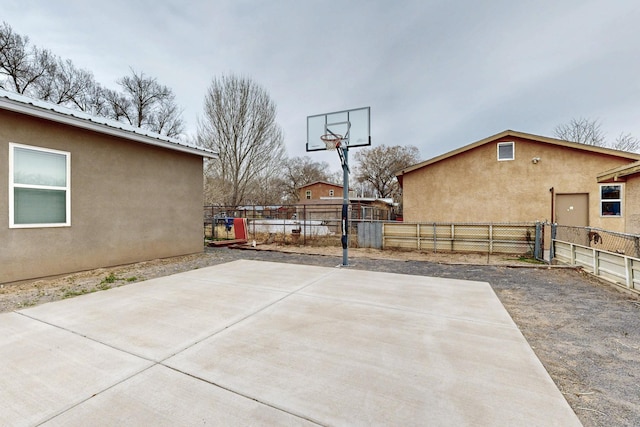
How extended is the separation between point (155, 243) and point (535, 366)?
7.92 meters

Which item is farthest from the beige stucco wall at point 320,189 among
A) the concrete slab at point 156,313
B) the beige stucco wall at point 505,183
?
the concrete slab at point 156,313

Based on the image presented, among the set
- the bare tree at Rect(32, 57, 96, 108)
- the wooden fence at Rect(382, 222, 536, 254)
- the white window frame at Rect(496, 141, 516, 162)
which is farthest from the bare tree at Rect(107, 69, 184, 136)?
the white window frame at Rect(496, 141, 516, 162)

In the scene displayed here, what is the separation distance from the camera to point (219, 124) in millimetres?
18578

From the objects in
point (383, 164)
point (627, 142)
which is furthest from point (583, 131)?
point (383, 164)

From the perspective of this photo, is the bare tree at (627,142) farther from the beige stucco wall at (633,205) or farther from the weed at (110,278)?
the weed at (110,278)

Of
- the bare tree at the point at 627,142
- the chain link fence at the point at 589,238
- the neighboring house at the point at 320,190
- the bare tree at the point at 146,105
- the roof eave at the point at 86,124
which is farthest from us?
the neighboring house at the point at 320,190

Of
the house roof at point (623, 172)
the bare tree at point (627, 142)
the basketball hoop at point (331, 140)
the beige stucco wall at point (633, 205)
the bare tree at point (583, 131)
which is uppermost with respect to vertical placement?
the bare tree at point (583, 131)

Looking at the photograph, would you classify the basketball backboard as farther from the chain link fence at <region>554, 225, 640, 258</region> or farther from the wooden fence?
the chain link fence at <region>554, 225, 640, 258</region>

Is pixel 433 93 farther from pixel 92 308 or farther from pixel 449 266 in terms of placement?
pixel 92 308

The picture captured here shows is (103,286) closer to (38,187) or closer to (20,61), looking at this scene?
(38,187)

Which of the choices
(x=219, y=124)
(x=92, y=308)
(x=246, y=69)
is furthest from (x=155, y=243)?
(x=246, y=69)

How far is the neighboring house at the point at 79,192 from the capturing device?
476 cm

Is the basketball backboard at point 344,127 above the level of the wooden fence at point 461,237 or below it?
above

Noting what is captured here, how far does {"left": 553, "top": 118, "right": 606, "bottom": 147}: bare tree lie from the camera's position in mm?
21312
